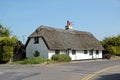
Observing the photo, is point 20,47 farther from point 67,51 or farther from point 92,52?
point 92,52

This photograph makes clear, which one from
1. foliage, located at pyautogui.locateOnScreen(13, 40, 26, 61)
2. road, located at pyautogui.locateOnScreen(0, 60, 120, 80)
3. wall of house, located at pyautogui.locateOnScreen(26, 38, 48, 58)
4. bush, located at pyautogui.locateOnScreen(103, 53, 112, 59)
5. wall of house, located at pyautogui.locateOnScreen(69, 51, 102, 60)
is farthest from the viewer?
bush, located at pyautogui.locateOnScreen(103, 53, 112, 59)

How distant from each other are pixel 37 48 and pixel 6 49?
6.86m

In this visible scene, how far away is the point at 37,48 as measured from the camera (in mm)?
51844

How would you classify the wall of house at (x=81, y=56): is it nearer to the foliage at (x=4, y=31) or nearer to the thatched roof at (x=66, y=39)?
the thatched roof at (x=66, y=39)

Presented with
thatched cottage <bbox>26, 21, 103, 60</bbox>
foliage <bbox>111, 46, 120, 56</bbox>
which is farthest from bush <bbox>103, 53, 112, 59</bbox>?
thatched cottage <bbox>26, 21, 103, 60</bbox>

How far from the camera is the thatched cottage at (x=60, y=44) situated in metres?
50.8

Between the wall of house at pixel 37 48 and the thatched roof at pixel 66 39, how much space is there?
2.98ft

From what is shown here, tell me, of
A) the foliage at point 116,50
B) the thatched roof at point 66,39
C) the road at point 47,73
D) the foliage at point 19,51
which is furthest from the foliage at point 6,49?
the foliage at point 116,50

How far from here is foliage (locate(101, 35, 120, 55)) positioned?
66.6 m

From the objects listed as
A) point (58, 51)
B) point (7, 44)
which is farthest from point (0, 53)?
point (58, 51)

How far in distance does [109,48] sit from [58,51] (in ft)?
60.6

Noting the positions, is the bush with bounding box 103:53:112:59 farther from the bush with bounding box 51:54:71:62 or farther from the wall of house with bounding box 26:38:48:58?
the wall of house with bounding box 26:38:48:58

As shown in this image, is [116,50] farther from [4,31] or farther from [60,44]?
[4,31]

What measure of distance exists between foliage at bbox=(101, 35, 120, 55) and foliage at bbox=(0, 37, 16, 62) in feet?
87.8
